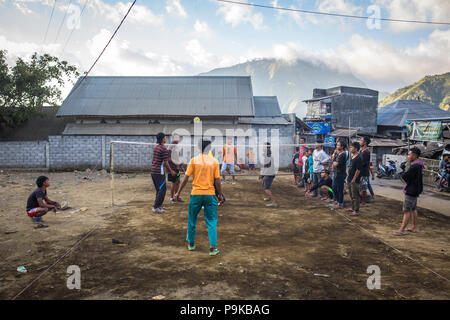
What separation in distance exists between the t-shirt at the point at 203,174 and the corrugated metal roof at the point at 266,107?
17.3 metres

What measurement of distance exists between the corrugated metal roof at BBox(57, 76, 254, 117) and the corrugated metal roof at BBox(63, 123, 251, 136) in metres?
0.74

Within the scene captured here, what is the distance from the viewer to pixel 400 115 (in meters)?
33.6

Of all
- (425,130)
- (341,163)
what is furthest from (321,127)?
(341,163)

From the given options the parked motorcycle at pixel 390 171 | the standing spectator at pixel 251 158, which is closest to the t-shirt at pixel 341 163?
the parked motorcycle at pixel 390 171

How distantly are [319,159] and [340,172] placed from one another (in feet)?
5.28

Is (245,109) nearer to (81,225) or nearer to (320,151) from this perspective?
(320,151)

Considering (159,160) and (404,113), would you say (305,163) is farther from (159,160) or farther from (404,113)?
(404,113)

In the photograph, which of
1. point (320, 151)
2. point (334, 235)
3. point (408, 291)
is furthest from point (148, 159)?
point (408, 291)

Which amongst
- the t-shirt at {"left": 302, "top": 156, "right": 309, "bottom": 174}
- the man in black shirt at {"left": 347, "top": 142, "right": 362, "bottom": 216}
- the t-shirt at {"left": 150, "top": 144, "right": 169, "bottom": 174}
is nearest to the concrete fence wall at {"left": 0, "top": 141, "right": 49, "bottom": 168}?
the t-shirt at {"left": 150, "top": 144, "right": 169, "bottom": 174}

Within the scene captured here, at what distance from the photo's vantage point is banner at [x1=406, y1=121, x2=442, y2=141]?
44.7 feet

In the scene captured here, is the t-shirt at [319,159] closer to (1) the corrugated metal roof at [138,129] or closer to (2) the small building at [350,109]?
(1) the corrugated metal roof at [138,129]

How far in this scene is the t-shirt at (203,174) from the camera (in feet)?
16.7

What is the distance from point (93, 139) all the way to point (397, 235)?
1716cm

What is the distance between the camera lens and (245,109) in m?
19.8
